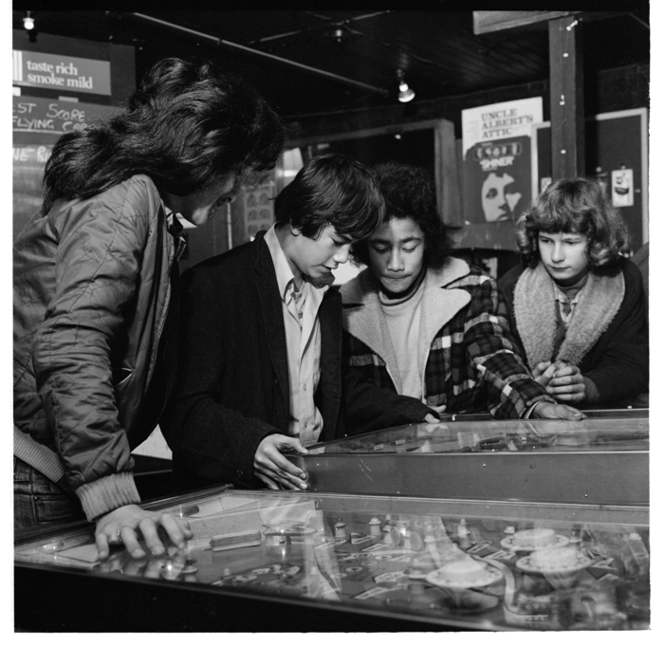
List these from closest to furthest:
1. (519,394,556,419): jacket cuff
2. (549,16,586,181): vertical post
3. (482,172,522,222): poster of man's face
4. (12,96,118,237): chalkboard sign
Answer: (519,394,556,419): jacket cuff < (549,16,586,181): vertical post < (12,96,118,237): chalkboard sign < (482,172,522,222): poster of man's face

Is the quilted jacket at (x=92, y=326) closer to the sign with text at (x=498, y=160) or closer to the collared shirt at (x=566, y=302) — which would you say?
the collared shirt at (x=566, y=302)

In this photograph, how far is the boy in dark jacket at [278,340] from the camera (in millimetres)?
1568

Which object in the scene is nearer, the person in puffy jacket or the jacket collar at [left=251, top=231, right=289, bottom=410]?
the person in puffy jacket

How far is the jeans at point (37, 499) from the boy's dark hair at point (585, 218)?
1.76 metres

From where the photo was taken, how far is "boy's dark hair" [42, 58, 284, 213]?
127cm

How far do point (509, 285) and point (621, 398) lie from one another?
0.56m

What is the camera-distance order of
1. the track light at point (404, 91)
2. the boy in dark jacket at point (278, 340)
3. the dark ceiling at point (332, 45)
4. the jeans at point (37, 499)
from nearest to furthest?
the jeans at point (37, 499), the boy in dark jacket at point (278, 340), the dark ceiling at point (332, 45), the track light at point (404, 91)

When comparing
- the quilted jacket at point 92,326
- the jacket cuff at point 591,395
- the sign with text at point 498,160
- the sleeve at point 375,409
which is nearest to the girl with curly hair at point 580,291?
the jacket cuff at point 591,395

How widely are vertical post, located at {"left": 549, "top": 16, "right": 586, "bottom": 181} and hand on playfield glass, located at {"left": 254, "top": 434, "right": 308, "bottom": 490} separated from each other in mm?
2341

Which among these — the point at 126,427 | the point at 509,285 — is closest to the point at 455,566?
the point at 126,427

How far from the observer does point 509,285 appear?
2693 mm

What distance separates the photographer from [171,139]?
133 centimetres

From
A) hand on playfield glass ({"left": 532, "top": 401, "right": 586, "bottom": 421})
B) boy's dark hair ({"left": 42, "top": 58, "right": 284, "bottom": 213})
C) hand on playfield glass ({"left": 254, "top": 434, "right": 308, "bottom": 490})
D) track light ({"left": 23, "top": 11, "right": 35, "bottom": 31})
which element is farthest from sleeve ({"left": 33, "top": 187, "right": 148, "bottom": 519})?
track light ({"left": 23, "top": 11, "right": 35, "bottom": 31})

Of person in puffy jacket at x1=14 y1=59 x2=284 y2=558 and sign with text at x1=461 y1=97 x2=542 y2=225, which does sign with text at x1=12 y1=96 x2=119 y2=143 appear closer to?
sign with text at x1=461 y1=97 x2=542 y2=225
